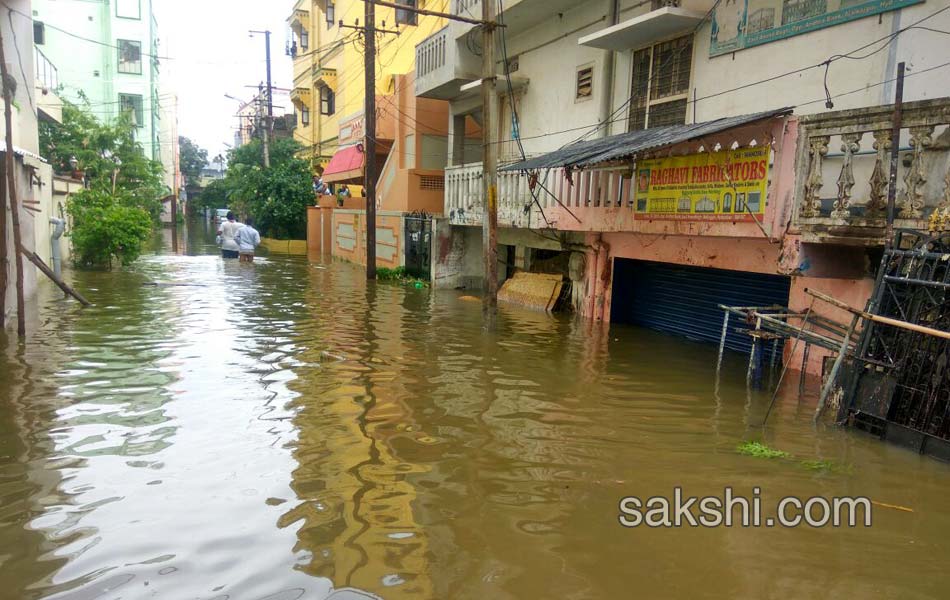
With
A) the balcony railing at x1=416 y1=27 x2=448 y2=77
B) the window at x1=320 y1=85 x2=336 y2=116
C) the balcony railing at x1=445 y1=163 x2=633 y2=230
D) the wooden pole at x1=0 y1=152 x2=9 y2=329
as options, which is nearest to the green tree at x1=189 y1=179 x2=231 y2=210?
the window at x1=320 y1=85 x2=336 y2=116

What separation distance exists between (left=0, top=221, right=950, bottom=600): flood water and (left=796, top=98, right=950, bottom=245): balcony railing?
203cm

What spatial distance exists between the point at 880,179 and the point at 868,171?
1203 mm

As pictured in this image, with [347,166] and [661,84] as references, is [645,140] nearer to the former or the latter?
[661,84]

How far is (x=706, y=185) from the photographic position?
9242 mm

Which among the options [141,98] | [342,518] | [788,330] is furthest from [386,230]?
[141,98]

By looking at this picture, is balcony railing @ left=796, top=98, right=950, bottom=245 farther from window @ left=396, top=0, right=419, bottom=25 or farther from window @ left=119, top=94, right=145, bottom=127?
window @ left=119, top=94, right=145, bottom=127

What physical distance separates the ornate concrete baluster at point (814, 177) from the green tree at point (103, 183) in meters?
17.4

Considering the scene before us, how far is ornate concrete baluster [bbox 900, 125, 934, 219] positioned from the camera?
624cm

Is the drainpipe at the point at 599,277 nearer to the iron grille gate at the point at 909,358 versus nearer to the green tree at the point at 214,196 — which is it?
the iron grille gate at the point at 909,358

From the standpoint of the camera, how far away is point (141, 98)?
40.7 metres

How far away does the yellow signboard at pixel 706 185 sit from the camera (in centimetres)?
841

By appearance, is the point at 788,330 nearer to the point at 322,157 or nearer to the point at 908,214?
the point at 908,214

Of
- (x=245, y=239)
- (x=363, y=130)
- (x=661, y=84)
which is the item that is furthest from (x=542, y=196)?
(x=245, y=239)

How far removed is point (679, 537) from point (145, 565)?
10.4 feet
